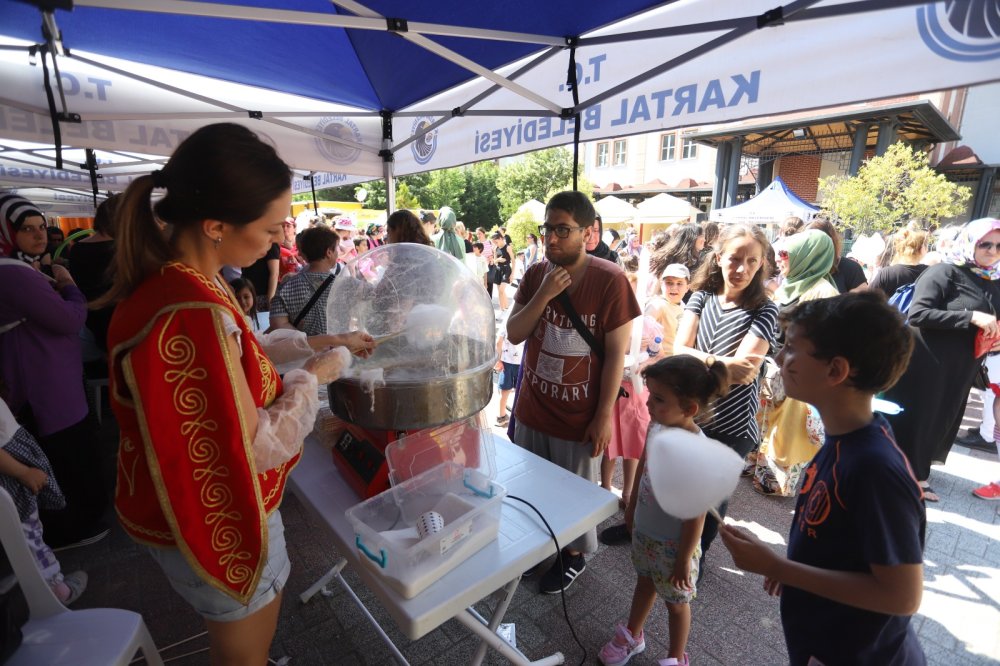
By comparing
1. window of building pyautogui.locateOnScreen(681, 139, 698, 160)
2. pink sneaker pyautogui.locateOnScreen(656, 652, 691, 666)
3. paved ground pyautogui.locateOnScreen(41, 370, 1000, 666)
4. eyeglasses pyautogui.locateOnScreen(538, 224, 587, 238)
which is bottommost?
paved ground pyautogui.locateOnScreen(41, 370, 1000, 666)

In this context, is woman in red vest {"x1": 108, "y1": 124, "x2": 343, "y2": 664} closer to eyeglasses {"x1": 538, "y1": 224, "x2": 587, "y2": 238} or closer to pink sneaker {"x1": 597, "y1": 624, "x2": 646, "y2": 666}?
eyeglasses {"x1": 538, "y1": 224, "x2": 587, "y2": 238}

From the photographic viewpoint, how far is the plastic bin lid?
1.48 meters

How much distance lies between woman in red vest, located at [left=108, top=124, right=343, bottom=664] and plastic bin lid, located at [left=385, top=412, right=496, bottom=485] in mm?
365

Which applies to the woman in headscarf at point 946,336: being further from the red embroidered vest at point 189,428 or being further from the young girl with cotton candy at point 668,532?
the red embroidered vest at point 189,428

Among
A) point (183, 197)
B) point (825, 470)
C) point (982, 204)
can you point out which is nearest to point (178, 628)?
point (183, 197)

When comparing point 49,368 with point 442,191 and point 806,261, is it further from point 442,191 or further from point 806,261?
point 442,191

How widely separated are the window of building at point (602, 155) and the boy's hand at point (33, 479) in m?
29.1

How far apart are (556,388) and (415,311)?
32.8 inches

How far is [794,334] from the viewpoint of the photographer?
1254mm

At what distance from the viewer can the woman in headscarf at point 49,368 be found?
227cm

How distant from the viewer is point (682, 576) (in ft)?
5.38

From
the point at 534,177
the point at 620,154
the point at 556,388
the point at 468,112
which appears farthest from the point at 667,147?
the point at 556,388

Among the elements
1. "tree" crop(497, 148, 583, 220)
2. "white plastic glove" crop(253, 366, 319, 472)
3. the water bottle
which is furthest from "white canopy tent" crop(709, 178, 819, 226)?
"white plastic glove" crop(253, 366, 319, 472)

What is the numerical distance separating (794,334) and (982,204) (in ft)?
88.3
